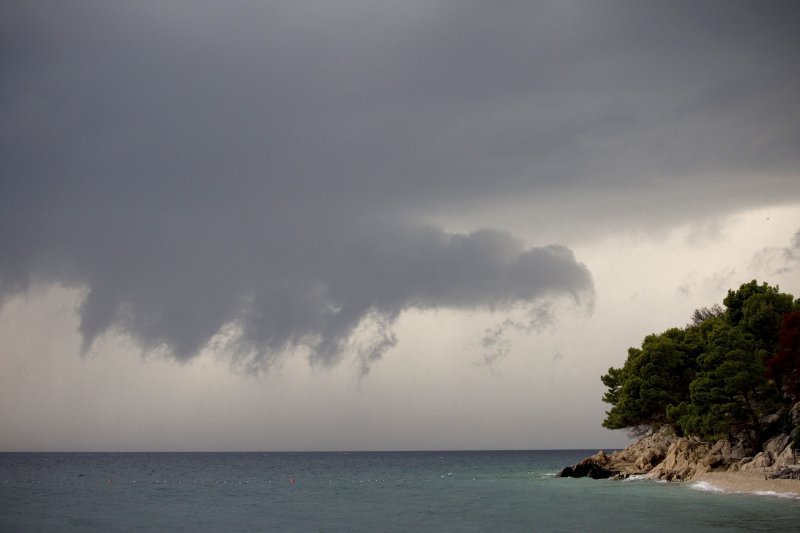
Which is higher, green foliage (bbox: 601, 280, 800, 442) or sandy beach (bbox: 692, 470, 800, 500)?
green foliage (bbox: 601, 280, 800, 442)

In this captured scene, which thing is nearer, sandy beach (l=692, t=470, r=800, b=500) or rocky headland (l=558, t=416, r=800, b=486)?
sandy beach (l=692, t=470, r=800, b=500)

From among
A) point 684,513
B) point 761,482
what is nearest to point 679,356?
point 761,482

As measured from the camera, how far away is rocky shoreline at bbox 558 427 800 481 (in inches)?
2239

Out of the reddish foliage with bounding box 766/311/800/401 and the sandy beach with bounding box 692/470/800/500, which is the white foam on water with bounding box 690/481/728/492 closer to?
the sandy beach with bounding box 692/470/800/500

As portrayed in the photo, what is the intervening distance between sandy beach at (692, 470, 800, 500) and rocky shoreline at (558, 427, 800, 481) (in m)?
0.83

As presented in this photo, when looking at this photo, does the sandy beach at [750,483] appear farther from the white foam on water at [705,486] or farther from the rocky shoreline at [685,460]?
the rocky shoreline at [685,460]

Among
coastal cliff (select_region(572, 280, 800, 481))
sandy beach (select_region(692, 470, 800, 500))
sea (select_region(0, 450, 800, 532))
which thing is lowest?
sea (select_region(0, 450, 800, 532))

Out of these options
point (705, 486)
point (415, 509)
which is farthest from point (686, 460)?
point (415, 509)

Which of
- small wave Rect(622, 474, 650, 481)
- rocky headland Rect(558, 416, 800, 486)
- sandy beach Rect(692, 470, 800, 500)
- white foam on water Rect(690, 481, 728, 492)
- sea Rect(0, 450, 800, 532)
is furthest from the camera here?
small wave Rect(622, 474, 650, 481)

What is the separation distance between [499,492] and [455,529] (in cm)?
2942

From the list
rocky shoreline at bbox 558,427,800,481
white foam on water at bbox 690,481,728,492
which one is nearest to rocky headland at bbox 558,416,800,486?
rocky shoreline at bbox 558,427,800,481

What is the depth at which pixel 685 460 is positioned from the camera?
7162cm

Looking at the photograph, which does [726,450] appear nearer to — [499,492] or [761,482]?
[761,482]

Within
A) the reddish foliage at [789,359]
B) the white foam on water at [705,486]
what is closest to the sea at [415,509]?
the white foam on water at [705,486]
